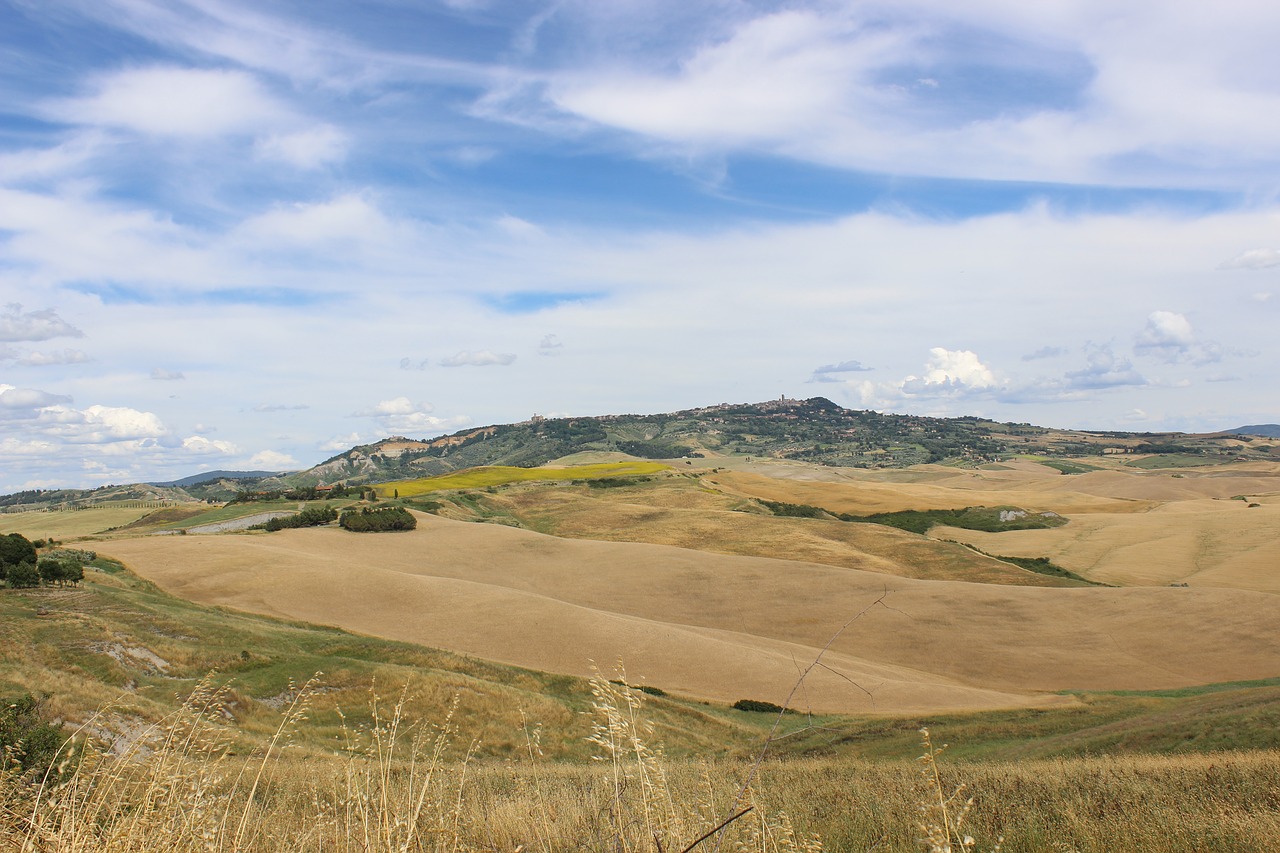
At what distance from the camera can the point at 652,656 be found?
116ft

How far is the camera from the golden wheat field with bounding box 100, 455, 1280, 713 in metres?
34.9

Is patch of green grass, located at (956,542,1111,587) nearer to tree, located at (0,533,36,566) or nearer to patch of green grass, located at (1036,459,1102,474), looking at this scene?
tree, located at (0,533,36,566)

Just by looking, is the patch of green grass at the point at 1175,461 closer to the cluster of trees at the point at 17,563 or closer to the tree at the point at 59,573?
the tree at the point at 59,573

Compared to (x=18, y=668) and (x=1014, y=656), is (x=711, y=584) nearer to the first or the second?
(x=1014, y=656)

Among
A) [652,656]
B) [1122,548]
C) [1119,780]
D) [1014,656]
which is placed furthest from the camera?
[1122,548]

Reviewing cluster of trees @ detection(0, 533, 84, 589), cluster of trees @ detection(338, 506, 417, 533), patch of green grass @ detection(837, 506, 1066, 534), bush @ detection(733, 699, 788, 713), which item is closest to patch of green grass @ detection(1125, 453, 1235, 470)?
patch of green grass @ detection(837, 506, 1066, 534)

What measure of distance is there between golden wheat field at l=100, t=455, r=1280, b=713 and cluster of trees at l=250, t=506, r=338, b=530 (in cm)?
465

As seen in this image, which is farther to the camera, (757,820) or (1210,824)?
(1210,824)

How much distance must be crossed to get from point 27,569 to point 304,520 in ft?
123

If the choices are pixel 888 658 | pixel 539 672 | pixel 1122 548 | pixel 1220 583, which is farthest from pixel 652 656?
pixel 1122 548

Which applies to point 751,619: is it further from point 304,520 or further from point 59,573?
point 304,520

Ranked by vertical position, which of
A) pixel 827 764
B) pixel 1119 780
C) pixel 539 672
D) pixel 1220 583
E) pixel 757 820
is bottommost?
pixel 1220 583

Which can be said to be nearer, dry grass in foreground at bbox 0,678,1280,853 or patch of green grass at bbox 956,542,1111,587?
dry grass in foreground at bbox 0,678,1280,853

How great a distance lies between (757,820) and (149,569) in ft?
170
